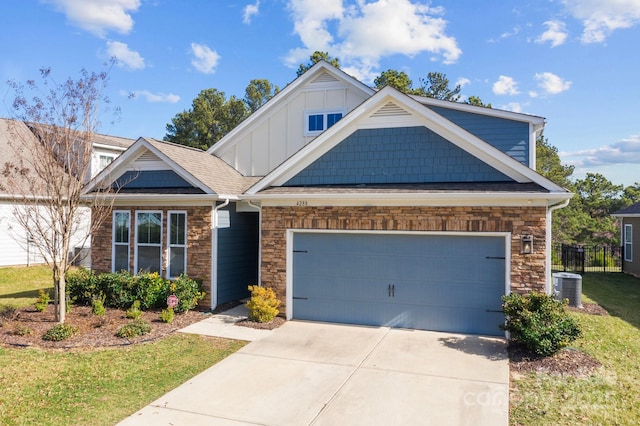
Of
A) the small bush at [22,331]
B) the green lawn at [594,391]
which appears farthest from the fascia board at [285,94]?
the green lawn at [594,391]

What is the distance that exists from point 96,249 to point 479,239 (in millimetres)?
10839

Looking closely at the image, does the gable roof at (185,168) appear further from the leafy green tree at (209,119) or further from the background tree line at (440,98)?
the leafy green tree at (209,119)

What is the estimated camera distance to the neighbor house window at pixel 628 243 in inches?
Answer: 770

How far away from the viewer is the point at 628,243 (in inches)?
786

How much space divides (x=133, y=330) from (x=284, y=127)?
8.23 metres

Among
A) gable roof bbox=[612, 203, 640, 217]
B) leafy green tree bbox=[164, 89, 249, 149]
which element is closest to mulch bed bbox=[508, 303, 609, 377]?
gable roof bbox=[612, 203, 640, 217]

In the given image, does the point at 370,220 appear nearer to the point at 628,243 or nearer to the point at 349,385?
the point at 349,385

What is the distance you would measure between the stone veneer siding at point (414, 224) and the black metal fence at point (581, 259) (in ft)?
41.4

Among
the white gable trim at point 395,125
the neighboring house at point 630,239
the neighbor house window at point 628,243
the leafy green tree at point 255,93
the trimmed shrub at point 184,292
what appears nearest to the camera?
the white gable trim at point 395,125

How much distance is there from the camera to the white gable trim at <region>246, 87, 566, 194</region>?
938 cm

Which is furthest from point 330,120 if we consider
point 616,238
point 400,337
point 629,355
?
point 616,238

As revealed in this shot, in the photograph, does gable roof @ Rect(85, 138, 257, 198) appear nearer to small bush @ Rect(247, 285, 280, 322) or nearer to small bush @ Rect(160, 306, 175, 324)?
small bush @ Rect(247, 285, 280, 322)

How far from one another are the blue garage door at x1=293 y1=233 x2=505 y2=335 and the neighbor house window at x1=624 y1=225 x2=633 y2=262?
14774 mm

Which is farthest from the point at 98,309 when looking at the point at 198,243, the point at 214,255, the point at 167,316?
the point at 214,255
